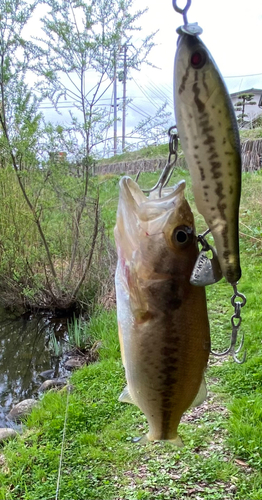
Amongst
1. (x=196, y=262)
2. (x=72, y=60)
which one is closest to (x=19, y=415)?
(x=196, y=262)

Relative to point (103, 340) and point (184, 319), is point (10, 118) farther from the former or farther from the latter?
point (184, 319)

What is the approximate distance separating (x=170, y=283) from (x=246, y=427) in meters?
2.88

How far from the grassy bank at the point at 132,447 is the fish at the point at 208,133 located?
2756 millimetres

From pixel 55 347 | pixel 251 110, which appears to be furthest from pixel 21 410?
pixel 251 110

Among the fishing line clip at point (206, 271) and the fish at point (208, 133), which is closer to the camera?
the fish at point (208, 133)

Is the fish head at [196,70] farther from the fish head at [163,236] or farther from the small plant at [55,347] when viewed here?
the small plant at [55,347]

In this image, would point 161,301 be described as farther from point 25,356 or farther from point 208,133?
point 25,356

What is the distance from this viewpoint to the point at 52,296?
8.48 meters

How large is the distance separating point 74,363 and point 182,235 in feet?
18.7

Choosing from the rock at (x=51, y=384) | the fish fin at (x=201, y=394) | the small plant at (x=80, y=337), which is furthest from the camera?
the small plant at (x=80, y=337)

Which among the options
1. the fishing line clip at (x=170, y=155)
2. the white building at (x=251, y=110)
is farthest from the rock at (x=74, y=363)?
the fishing line clip at (x=170, y=155)

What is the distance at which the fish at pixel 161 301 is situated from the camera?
122cm

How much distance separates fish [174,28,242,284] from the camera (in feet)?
3.11

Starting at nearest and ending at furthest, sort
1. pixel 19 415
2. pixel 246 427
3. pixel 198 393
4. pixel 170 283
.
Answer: pixel 170 283, pixel 198 393, pixel 246 427, pixel 19 415
